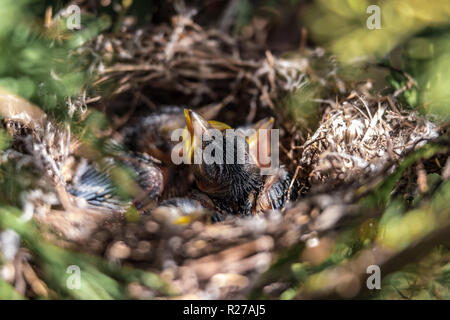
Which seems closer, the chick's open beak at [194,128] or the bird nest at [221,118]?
the bird nest at [221,118]

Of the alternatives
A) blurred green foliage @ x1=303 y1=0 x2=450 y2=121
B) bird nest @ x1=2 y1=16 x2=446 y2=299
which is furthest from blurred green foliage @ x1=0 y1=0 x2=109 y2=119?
blurred green foliage @ x1=303 y1=0 x2=450 y2=121

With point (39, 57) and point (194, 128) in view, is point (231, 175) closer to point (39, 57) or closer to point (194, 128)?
point (194, 128)

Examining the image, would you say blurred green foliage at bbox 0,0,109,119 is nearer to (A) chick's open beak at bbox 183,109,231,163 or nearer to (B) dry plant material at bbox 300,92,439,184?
(A) chick's open beak at bbox 183,109,231,163

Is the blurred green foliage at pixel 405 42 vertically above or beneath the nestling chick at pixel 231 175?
above

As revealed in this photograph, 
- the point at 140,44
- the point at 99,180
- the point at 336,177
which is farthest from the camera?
the point at 140,44

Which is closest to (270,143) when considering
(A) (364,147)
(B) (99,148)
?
(A) (364,147)

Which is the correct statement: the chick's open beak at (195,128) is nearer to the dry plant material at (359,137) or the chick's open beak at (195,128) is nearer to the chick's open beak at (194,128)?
the chick's open beak at (194,128)

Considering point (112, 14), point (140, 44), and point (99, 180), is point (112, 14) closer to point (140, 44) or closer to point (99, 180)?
point (140, 44)

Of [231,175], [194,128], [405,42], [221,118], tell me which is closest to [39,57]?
[194,128]

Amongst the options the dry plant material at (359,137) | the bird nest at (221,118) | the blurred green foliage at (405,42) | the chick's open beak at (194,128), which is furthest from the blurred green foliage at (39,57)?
the blurred green foliage at (405,42)

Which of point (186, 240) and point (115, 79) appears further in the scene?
point (115, 79)
